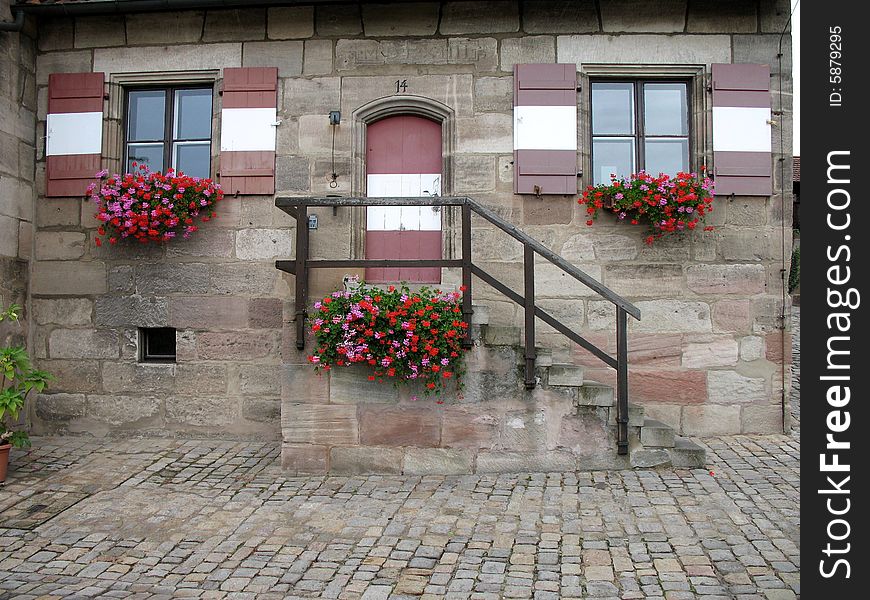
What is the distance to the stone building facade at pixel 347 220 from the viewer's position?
6.23 meters

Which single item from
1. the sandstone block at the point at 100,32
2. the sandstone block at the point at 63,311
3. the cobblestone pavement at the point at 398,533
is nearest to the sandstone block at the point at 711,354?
the cobblestone pavement at the point at 398,533

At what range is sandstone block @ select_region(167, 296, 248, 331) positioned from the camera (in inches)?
253

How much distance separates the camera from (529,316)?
5.00m

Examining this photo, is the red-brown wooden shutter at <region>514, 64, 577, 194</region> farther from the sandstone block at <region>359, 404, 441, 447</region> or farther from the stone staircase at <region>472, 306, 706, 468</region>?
the sandstone block at <region>359, 404, 441, 447</region>

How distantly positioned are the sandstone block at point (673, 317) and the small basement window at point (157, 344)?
4.22m

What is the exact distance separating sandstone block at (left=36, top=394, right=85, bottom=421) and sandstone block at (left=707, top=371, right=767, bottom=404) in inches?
224

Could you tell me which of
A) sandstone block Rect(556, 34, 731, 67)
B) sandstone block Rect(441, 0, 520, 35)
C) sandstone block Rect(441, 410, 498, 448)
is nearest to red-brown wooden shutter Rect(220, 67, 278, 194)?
sandstone block Rect(441, 0, 520, 35)

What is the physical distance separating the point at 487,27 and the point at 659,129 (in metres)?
1.81

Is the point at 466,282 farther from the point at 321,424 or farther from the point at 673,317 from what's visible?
the point at 673,317

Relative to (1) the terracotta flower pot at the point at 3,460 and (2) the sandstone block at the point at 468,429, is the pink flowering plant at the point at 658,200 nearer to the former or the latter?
(2) the sandstone block at the point at 468,429

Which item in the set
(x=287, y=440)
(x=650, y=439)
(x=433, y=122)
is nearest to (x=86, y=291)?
(x=287, y=440)
